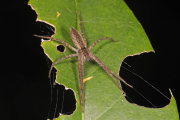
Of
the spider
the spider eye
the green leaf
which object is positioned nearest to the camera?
the green leaf

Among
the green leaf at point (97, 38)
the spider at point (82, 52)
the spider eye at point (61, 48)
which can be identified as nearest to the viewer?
the green leaf at point (97, 38)

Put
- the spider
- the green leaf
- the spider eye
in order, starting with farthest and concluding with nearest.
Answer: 1. the spider eye
2. the spider
3. the green leaf

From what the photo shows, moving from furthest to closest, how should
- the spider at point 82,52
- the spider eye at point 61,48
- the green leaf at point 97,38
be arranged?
the spider eye at point 61,48 < the spider at point 82,52 < the green leaf at point 97,38

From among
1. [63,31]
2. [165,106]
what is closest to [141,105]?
[165,106]

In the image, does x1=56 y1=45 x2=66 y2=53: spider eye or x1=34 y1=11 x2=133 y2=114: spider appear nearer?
x1=34 y1=11 x2=133 y2=114: spider

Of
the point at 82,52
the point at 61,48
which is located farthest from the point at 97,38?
the point at 61,48

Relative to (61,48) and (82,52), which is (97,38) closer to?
(82,52)

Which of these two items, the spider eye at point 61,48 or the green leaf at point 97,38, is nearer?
the green leaf at point 97,38

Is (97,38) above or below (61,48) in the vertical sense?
above

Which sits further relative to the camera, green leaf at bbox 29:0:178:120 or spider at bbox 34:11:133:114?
spider at bbox 34:11:133:114
